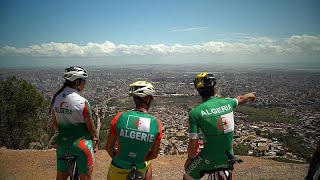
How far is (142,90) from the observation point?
3025 millimetres

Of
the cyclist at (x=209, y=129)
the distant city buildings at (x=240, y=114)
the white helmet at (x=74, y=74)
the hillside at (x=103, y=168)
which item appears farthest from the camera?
the distant city buildings at (x=240, y=114)

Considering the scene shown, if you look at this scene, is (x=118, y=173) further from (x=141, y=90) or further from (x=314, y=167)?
(x=314, y=167)

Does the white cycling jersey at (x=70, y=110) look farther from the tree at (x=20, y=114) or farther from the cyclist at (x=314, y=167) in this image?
the tree at (x=20, y=114)

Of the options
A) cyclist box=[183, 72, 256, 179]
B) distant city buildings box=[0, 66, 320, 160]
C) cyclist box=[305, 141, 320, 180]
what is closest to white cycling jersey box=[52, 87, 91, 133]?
cyclist box=[183, 72, 256, 179]

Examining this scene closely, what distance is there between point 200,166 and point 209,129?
54 centimetres

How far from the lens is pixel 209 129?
3.29 metres

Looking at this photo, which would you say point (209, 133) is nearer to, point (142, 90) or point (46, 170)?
point (142, 90)

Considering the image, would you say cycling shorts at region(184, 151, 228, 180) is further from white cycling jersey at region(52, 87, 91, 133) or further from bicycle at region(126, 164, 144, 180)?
white cycling jersey at region(52, 87, 91, 133)

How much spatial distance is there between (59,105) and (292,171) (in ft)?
27.5

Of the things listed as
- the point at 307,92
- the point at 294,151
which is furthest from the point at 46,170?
the point at 307,92

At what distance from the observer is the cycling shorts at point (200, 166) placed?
3402 mm

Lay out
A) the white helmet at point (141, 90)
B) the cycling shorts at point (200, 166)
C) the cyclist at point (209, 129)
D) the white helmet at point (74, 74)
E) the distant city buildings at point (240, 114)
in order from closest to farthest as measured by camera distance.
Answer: the white helmet at point (141, 90) < the cyclist at point (209, 129) < the cycling shorts at point (200, 166) < the white helmet at point (74, 74) < the distant city buildings at point (240, 114)

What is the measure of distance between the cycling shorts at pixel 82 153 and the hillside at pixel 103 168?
5205mm

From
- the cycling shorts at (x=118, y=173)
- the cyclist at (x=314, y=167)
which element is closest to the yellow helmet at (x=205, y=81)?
the cycling shorts at (x=118, y=173)
